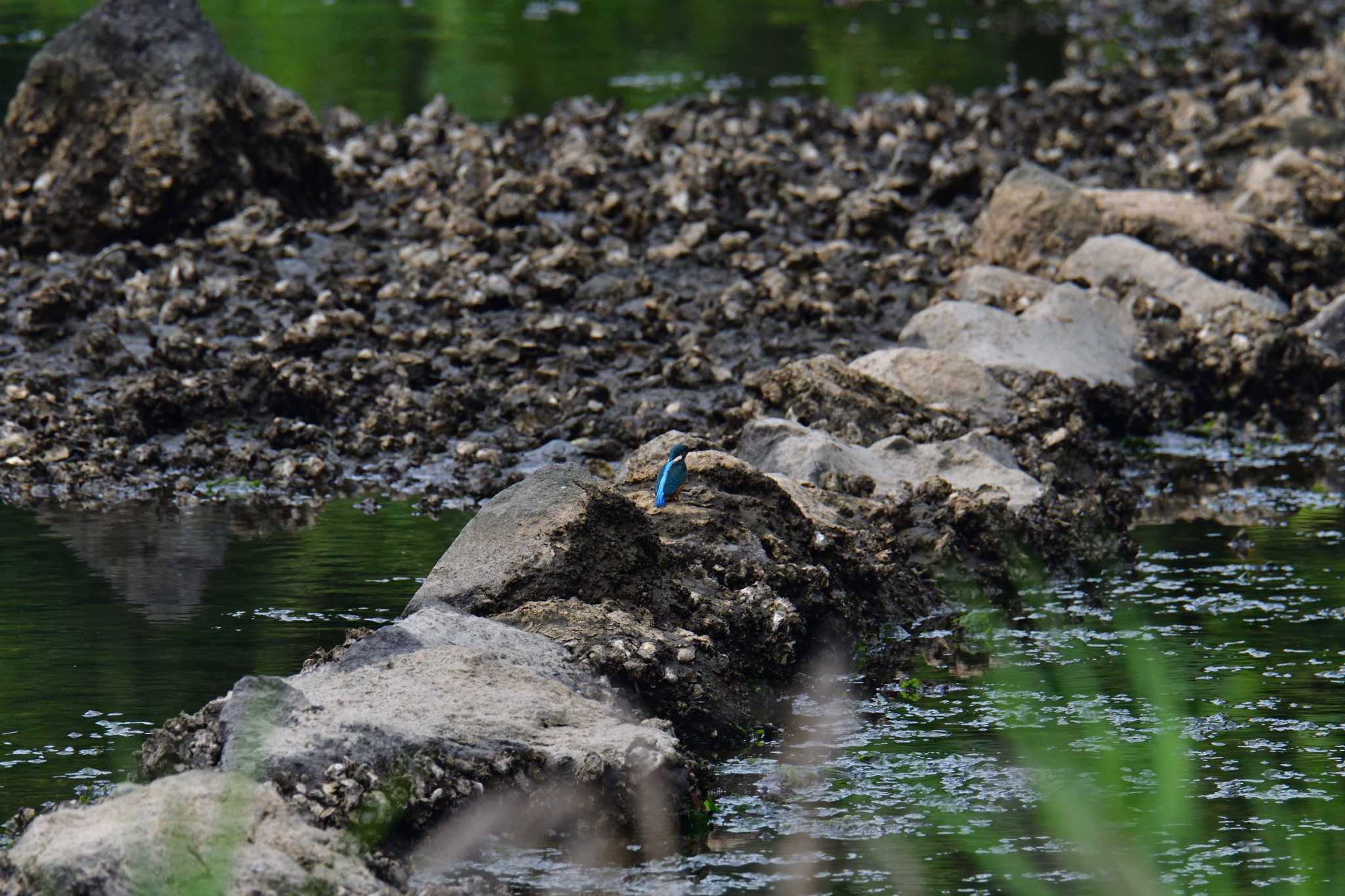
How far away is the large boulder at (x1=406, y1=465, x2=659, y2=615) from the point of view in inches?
412

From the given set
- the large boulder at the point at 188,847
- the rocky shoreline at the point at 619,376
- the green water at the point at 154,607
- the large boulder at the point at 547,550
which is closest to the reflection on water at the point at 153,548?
the green water at the point at 154,607

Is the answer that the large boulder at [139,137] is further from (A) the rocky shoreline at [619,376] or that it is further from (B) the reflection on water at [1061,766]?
(B) the reflection on water at [1061,766]

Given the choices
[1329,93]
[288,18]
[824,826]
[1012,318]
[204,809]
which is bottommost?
[824,826]

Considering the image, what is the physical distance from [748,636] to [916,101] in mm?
17570

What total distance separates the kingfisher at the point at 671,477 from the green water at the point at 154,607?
5.41ft

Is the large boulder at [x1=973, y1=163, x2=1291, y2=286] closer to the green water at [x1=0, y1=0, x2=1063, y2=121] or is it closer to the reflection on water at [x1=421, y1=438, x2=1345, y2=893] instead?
the reflection on water at [x1=421, y1=438, x2=1345, y2=893]

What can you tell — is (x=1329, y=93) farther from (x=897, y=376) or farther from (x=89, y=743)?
(x=89, y=743)

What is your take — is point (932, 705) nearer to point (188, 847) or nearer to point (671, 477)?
point (671, 477)

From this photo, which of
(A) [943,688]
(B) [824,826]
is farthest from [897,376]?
(B) [824,826]

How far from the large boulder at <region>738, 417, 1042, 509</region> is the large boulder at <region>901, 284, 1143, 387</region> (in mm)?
3034

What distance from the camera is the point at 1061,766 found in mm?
5535

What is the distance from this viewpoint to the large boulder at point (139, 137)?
20.1m

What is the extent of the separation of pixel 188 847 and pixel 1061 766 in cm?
312

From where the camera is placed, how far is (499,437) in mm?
16062
